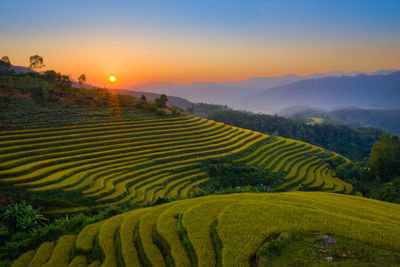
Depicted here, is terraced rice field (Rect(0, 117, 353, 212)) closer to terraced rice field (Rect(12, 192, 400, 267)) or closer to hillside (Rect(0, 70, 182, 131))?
hillside (Rect(0, 70, 182, 131))

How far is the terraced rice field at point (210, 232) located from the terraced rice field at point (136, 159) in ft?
21.9

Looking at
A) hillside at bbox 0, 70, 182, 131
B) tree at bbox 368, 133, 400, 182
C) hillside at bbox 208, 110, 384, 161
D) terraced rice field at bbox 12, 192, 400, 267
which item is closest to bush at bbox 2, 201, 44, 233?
terraced rice field at bbox 12, 192, 400, 267

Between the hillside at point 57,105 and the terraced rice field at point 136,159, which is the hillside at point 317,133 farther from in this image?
the hillside at point 57,105

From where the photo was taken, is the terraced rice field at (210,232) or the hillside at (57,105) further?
the hillside at (57,105)

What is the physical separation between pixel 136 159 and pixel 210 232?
1672 centimetres

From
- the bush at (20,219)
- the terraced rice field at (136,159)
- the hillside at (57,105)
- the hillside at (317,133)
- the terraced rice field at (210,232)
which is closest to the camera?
the terraced rice field at (210,232)

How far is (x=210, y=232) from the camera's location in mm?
7590

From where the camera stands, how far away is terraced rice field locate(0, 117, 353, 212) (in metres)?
16.5

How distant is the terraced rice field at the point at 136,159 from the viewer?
16.5 m

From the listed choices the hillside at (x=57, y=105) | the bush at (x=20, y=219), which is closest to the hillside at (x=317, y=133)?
the hillside at (x=57, y=105)

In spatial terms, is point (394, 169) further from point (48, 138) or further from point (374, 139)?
point (374, 139)

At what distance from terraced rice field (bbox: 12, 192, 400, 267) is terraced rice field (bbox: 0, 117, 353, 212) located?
668 centimetres

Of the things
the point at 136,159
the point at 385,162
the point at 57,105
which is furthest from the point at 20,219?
the point at 385,162

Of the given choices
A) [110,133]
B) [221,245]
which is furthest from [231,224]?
[110,133]
